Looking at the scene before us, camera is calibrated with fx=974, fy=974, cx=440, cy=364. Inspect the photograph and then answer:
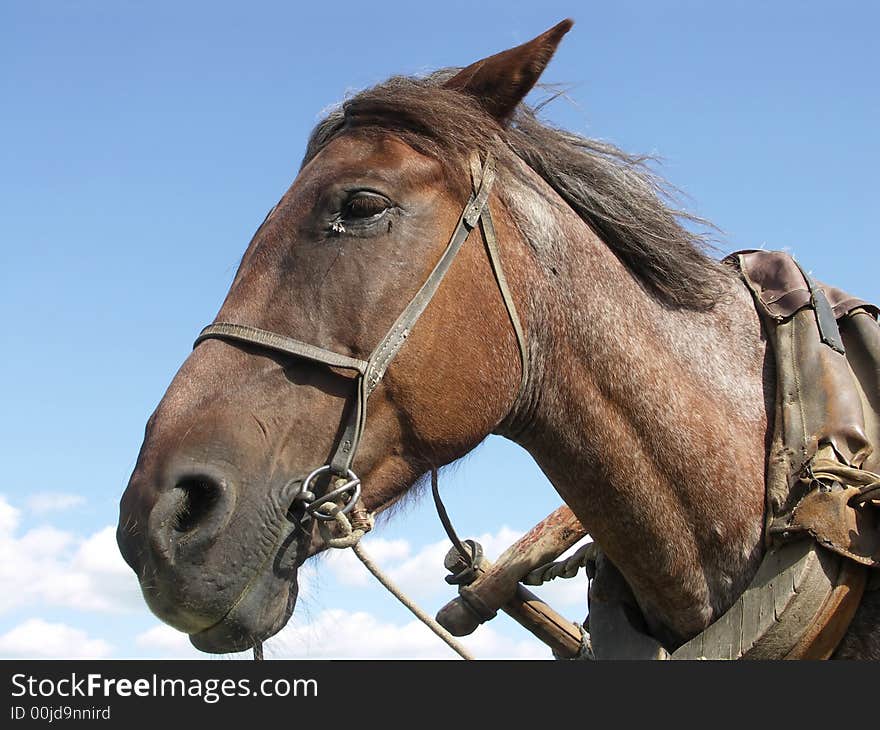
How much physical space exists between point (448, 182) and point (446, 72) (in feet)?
2.33

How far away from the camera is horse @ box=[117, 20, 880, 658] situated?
9.69 ft

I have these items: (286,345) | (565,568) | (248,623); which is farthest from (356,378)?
(565,568)

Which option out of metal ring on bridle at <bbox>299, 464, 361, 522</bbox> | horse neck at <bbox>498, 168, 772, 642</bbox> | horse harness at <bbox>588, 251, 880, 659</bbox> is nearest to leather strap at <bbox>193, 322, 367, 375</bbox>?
metal ring on bridle at <bbox>299, 464, 361, 522</bbox>

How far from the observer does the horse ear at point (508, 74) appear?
141 inches

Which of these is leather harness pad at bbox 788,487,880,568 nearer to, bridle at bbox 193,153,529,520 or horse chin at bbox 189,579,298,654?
bridle at bbox 193,153,529,520

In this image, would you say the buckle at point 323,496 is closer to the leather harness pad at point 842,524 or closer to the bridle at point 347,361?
the bridle at point 347,361

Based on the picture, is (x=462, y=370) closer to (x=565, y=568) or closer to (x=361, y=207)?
(x=361, y=207)

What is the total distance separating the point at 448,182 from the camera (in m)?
3.54

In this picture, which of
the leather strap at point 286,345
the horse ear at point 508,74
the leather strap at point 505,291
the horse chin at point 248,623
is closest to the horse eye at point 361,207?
the leather strap at point 505,291

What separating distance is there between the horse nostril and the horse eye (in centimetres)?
104

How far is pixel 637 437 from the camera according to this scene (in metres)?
3.57

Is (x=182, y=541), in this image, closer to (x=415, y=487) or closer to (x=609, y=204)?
(x=415, y=487)

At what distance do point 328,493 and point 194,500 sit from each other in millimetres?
406

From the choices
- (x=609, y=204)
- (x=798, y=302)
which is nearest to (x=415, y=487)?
(x=609, y=204)
